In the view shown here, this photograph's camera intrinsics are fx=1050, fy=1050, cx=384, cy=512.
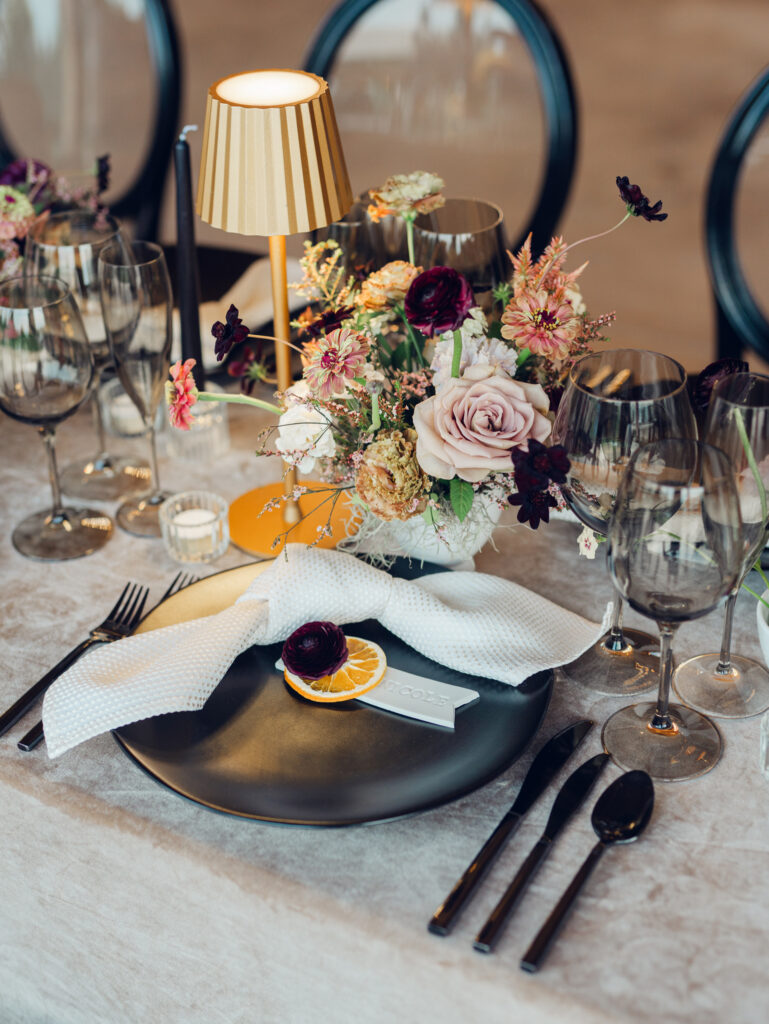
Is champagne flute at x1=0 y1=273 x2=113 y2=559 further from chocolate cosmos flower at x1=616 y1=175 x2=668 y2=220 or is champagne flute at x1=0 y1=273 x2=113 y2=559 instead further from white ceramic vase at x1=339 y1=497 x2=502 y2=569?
chocolate cosmos flower at x1=616 y1=175 x2=668 y2=220

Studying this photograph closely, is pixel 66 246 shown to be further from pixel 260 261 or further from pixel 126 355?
pixel 260 261

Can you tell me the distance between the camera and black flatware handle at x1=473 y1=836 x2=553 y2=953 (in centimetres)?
68

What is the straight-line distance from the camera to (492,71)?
182 cm

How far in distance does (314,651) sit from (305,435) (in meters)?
0.20

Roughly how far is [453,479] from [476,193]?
1215 millimetres

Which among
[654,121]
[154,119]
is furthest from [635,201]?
[654,121]

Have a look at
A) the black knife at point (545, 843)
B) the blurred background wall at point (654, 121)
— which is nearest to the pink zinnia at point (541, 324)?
the black knife at point (545, 843)


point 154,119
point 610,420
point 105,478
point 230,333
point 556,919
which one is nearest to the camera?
point 556,919

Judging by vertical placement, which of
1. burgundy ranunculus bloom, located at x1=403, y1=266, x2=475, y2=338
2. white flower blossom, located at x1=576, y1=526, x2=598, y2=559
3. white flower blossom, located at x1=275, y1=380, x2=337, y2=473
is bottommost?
white flower blossom, located at x1=576, y1=526, x2=598, y2=559

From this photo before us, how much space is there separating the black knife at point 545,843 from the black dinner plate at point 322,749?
0.16 feet

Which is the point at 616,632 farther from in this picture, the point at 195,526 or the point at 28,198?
the point at 28,198

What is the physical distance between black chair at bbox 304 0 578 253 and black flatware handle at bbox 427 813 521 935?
1.15 metres

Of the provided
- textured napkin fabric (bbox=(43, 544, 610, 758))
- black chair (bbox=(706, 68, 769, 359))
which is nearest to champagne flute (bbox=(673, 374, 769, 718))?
textured napkin fabric (bbox=(43, 544, 610, 758))

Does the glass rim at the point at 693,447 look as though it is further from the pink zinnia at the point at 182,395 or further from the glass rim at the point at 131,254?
the glass rim at the point at 131,254
